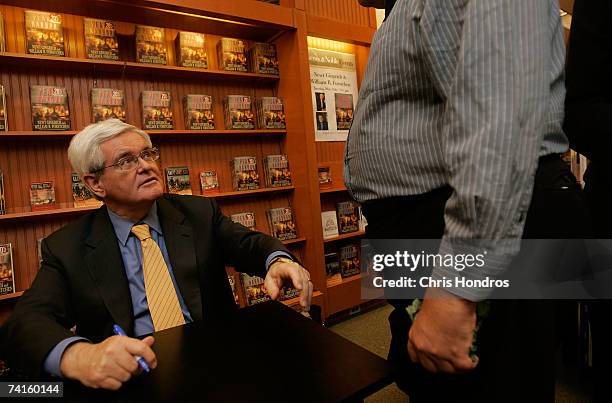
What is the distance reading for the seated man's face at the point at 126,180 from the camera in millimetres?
1544

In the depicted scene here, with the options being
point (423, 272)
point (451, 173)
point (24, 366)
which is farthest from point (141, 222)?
point (451, 173)

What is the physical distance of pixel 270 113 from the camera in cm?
332

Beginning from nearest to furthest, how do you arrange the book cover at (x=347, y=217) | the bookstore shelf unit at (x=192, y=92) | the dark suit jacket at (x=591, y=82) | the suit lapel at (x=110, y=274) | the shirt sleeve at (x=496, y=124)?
1. the shirt sleeve at (x=496, y=124)
2. the dark suit jacket at (x=591, y=82)
3. the suit lapel at (x=110, y=274)
4. the bookstore shelf unit at (x=192, y=92)
5. the book cover at (x=347, y=217)

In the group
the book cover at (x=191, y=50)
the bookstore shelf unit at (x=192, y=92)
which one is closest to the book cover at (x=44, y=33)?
the bookstore shelf unit at (x=192, y=92)

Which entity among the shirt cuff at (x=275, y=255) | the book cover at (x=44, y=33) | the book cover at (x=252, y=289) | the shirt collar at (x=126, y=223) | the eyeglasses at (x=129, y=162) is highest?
the book cover at (x=44, y=33)

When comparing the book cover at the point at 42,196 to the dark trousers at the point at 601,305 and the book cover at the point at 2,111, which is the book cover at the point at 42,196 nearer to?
the book cover at the point at 2,111

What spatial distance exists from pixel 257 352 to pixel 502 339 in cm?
54

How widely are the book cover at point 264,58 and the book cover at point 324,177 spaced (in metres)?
0.97

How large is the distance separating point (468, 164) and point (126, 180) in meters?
1.37

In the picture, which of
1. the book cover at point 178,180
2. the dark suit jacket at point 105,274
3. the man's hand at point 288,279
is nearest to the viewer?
the dark suit jacket at point 105,274

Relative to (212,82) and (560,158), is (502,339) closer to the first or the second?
(560,158)

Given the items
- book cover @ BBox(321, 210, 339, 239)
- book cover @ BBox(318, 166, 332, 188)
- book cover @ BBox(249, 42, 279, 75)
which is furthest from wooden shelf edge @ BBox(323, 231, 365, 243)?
book cover @ BBox(249, 42, 279, 75)

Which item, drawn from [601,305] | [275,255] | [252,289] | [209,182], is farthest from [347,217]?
[601,305]

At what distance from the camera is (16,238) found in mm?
2523
